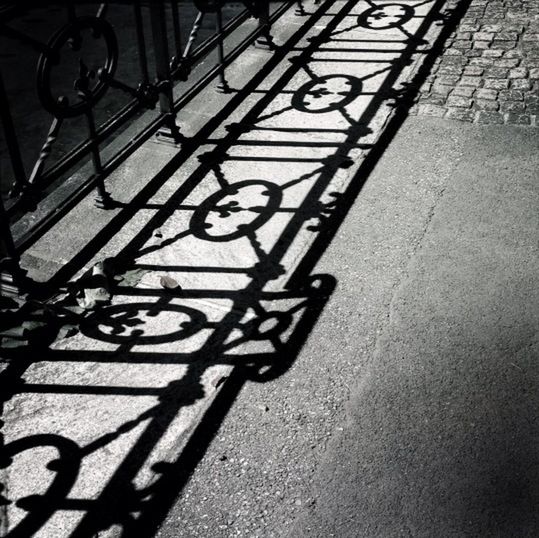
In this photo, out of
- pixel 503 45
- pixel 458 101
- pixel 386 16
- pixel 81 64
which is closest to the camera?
pixel 81 64

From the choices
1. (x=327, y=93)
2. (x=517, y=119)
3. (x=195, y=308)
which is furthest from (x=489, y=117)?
(x=195, y=308)

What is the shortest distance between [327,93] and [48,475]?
13.7 feet

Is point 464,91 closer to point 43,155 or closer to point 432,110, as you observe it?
point 432,110

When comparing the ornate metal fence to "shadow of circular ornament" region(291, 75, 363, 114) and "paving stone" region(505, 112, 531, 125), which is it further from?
"paving stone" region(505, 112, 531, 125)

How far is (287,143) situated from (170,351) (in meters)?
2.33

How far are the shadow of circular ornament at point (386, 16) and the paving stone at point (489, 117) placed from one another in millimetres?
2072

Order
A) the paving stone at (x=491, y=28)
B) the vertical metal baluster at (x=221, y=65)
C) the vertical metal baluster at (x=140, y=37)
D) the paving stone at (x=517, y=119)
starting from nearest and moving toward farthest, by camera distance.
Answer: the vertical metal baluster at (x=140, y=37), the vertical metal baluster at (x=221, y=65), the paving stone at (x=517, y=119), the paving stone at (x=491, y=28)

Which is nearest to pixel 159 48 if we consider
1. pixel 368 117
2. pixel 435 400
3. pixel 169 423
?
pixel 368 117

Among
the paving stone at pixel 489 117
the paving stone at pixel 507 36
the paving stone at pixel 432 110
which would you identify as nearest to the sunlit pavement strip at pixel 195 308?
the paving stone at pixel 432 110

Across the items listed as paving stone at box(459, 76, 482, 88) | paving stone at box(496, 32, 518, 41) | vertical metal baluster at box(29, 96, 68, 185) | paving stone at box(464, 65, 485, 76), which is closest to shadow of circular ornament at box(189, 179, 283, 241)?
vertical metal baluster at box(29, 96, 68, 185)

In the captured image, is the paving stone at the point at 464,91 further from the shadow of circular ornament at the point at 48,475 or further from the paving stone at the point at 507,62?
the shadow of circular ornament at the point at 48,475

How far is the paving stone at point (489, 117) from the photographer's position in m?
5.35

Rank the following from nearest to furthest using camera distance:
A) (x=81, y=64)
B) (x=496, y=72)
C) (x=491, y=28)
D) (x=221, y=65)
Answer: (x=81, y=64) → (x=221, y=65) → (x=496, y=72) → (x=491, y=28)

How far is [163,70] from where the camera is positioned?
4523mm
